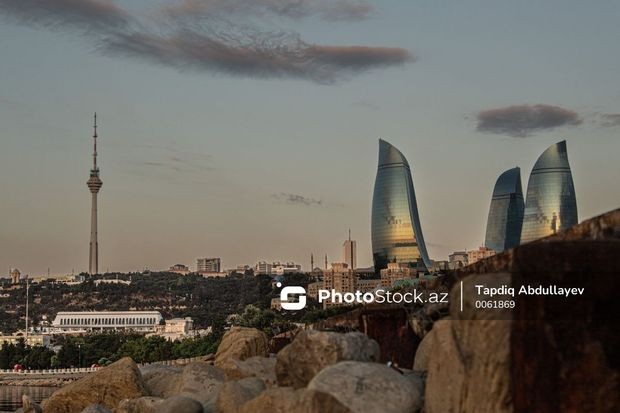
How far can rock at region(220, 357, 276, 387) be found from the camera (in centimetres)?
1325

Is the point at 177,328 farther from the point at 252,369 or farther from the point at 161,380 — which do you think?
the point at 252,369

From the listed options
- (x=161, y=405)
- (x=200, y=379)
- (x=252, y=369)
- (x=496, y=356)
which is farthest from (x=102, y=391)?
(x=496, y=356)

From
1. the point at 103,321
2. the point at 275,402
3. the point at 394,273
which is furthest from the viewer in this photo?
the point at 394,273

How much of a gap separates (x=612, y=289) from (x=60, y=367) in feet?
356

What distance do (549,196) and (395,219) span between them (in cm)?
2679

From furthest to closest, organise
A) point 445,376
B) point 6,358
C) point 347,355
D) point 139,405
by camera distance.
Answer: point 6,358
point 139,405
point 347,355
point 445,376

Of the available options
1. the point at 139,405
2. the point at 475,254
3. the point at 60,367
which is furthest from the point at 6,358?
the point at 139,405

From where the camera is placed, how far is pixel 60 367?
111500 millimetres

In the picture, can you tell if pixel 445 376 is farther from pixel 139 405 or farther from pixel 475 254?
pixel 475 254

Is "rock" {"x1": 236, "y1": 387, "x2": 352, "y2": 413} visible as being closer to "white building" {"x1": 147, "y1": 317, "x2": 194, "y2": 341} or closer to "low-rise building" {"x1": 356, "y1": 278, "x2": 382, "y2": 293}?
"white building" {"x1": 147, "y1": 317, "x2": 194, "y2": 341}

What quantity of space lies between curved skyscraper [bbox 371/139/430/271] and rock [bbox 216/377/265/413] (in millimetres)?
175528

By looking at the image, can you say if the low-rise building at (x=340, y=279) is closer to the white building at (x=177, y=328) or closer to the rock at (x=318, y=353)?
the white building at (x=177, y=328)

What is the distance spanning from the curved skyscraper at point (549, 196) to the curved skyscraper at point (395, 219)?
1899 cm

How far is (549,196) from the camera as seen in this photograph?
614ft
